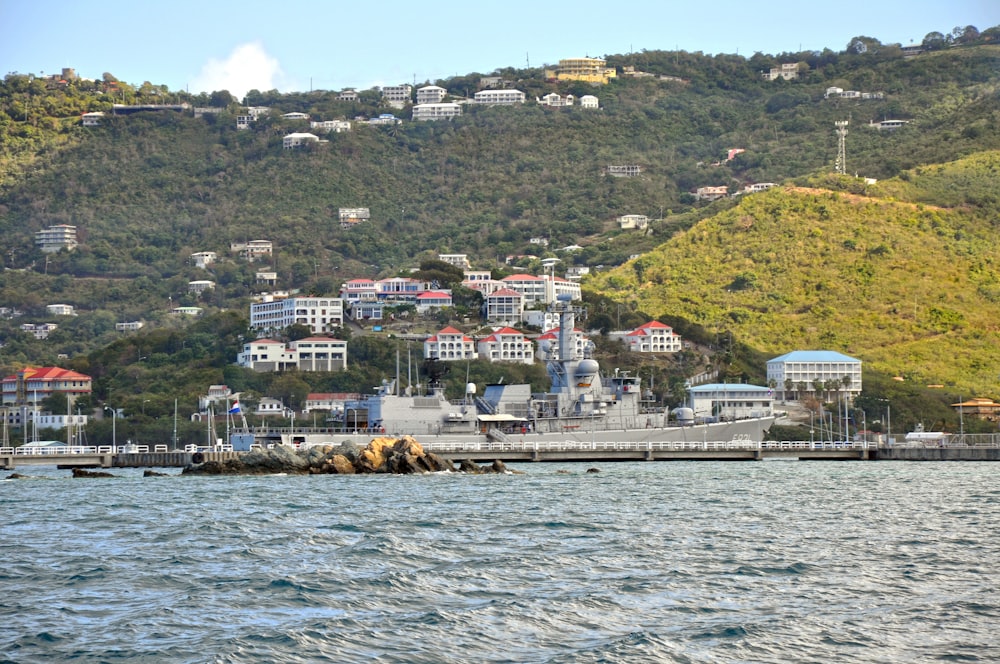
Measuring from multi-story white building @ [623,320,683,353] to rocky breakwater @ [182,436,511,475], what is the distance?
202ft

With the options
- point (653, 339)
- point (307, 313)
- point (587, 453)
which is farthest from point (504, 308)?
point (587, 453)

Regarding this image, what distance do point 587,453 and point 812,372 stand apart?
47.6 m

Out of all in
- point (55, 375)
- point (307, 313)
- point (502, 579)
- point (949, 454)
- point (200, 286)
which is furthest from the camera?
point (200, 286)

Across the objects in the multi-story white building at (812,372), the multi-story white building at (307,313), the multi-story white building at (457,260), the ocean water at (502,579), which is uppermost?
the multi-story white building at (457,260)

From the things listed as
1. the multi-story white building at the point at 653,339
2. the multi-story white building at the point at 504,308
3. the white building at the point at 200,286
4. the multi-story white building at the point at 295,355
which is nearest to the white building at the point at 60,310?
the white building at the point at 200,286

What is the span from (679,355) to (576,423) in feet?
143

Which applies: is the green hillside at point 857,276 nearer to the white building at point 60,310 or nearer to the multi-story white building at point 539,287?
the multi-story white building at point 539,287

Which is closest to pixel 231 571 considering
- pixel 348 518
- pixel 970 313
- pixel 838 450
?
pixel 348 518

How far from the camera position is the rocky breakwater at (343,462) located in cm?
6431

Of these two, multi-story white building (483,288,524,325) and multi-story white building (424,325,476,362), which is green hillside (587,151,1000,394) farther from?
multi-story white building (424,325,476,362)

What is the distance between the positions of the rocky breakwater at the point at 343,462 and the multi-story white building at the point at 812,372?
57480 millimetres

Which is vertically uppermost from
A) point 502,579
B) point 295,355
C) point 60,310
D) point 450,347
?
point 60,310

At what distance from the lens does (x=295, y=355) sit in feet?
414

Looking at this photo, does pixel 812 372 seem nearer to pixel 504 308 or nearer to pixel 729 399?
pixel 729 399
